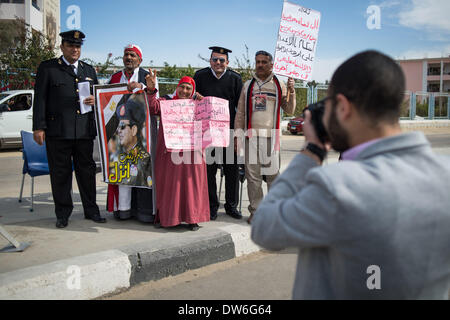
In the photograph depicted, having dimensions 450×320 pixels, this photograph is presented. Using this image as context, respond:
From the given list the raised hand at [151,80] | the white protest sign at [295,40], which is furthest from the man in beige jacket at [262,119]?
the raised hand at [151,80]

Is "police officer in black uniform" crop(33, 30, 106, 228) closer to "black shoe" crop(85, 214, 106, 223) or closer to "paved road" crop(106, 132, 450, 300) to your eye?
"black shoe" crop(85, 214, 106, 223)

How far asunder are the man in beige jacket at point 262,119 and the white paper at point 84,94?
6.36 ft

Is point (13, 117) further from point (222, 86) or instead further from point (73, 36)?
point (222, 86)

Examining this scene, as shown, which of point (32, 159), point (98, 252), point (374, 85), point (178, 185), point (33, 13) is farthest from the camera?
point (33, 13)

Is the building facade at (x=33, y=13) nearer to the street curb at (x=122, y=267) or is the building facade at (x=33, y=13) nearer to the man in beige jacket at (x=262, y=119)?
the man in beige jacket at (x=262, y=119)

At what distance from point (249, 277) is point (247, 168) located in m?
1.89

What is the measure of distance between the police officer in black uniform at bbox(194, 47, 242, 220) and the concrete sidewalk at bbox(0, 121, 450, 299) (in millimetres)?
279

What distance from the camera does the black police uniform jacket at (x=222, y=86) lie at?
18.4 ft

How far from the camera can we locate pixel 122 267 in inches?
138

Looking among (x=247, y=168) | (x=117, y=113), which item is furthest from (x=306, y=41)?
(x=117, y=113)

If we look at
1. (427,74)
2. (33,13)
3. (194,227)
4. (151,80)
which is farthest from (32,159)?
(427,74)

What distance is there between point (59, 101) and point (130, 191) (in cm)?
138

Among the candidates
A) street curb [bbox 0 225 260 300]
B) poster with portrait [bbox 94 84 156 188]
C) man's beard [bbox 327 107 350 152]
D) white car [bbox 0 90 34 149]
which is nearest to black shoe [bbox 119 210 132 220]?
poster with portrait [bbox 94 84 156 188]
